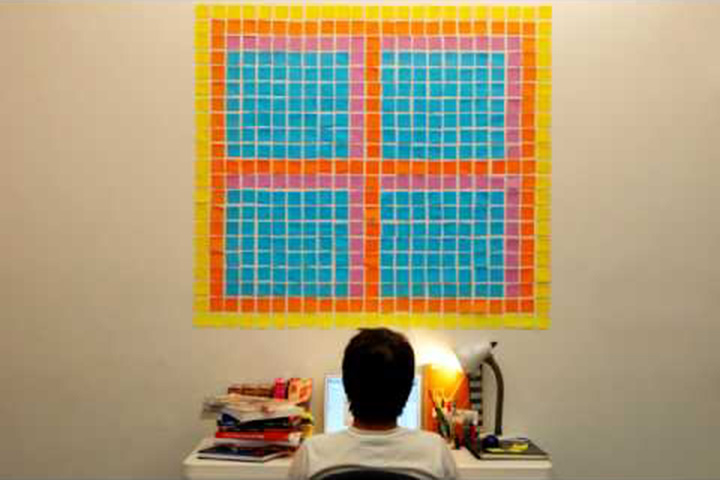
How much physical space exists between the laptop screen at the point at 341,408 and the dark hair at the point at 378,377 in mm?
945

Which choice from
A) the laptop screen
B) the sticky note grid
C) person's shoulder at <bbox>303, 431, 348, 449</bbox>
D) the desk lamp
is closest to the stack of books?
the laptop screen

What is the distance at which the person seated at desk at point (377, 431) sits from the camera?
191 cm

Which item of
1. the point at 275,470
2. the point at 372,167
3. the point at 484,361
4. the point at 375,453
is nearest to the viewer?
the point at 375,453

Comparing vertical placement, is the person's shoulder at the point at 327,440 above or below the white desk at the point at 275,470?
above

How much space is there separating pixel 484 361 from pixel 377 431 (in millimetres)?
1027

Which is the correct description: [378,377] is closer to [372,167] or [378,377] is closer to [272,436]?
[272,436]

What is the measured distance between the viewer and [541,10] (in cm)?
307

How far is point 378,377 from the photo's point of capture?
1956mm
